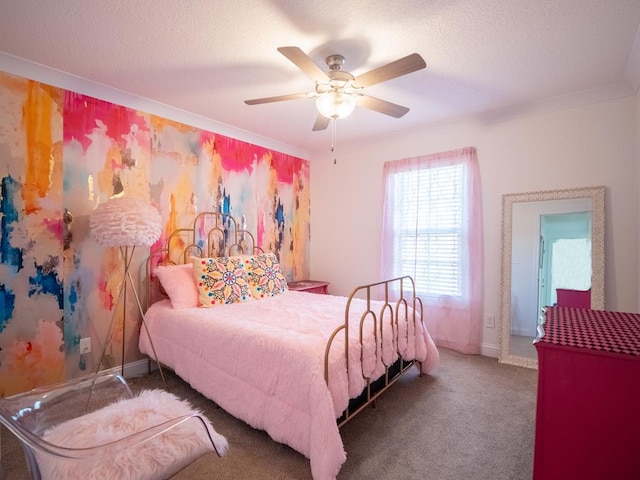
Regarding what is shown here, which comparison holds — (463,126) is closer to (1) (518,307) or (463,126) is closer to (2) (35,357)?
(1) (518,307)

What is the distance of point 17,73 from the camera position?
7.16 feet

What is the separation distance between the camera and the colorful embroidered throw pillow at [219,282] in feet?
8.74

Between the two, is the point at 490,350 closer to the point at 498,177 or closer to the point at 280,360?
the point at 498,177

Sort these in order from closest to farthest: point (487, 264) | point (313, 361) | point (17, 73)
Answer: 1. point (313, 361)
2. point (17, 73)
3. point (487, 264)

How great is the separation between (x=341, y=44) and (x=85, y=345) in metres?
2.96

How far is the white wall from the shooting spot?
2.55 metres

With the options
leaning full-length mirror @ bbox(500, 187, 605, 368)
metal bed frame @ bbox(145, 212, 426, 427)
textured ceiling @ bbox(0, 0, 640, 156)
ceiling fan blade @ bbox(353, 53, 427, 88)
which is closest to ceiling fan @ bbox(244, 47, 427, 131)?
ceiling fan blade @ bbox(353, 53, 427, 88)

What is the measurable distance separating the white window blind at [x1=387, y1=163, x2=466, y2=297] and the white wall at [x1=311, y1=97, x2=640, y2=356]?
0.80 feet

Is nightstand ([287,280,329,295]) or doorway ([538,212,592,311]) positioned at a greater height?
doorway ([538,212,592,311])

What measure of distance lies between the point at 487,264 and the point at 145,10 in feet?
11.2

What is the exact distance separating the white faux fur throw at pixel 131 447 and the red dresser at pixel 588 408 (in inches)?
50.3

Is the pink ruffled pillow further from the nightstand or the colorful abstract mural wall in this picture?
the nightstand

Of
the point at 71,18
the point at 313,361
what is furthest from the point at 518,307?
the point at 71,18

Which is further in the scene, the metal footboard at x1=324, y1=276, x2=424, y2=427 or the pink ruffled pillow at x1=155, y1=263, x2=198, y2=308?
the pink ruffled pillow at x1=155, y1=263, x2=198, y2=308
